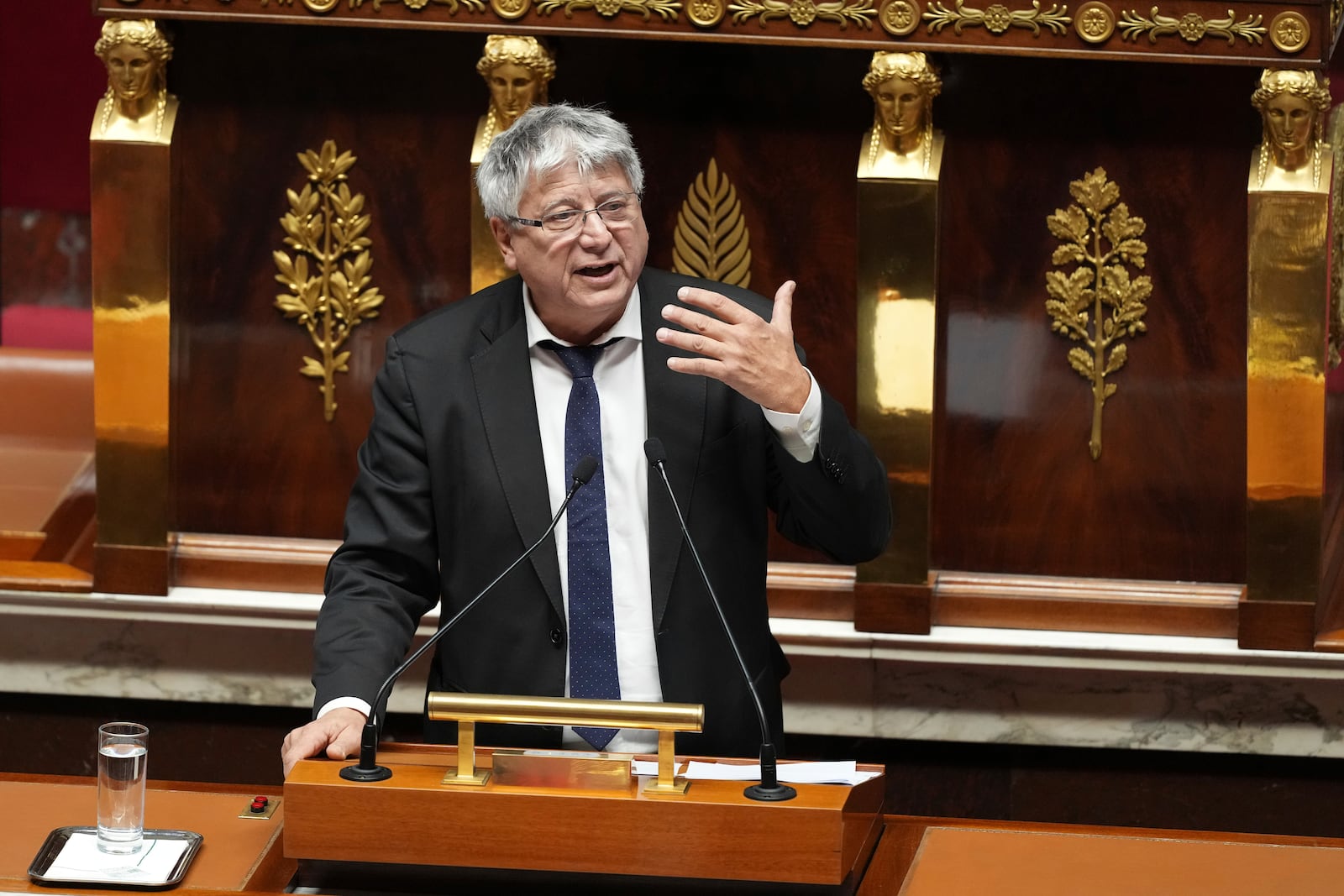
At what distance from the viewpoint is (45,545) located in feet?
11.8

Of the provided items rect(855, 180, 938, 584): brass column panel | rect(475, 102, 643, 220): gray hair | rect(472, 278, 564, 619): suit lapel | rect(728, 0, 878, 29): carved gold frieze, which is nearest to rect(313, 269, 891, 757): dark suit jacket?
rect(472, 278, 564, 619): suit lapel

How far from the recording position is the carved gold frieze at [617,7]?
10.3 ft

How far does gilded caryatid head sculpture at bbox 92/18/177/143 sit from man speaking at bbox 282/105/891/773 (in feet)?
3.32

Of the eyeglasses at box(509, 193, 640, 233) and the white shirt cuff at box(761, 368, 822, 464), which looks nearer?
the white shirt cuff at box(761, 368, 822, 464)

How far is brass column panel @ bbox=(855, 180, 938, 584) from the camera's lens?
314 cm

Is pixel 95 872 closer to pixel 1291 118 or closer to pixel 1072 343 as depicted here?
pixel 1072 343

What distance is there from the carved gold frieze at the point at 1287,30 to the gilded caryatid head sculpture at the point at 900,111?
0.53 metres

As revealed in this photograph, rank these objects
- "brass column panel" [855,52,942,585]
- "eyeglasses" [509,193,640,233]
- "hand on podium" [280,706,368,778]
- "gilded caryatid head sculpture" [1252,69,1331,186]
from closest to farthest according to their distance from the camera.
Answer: "hand on podium" [280,706,368,778] → "eyeglasses" [509,193,640,233] → "gilded caryatid head sculpture" [1252,69,1331,186] → "brass column panel" [855,52,942,585]

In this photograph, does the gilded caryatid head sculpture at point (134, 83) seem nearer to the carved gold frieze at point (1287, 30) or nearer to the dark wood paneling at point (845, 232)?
the dark wood paneling at point (845, 232)

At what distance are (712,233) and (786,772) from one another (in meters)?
1.50

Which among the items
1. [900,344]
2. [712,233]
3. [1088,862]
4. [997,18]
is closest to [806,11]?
[997,18]

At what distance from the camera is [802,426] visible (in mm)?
2254

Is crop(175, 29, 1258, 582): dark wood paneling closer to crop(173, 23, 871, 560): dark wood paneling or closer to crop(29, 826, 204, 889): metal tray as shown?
crop(173, 23, 871, 560): dark wood paneling

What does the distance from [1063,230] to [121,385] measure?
5.46 feet
